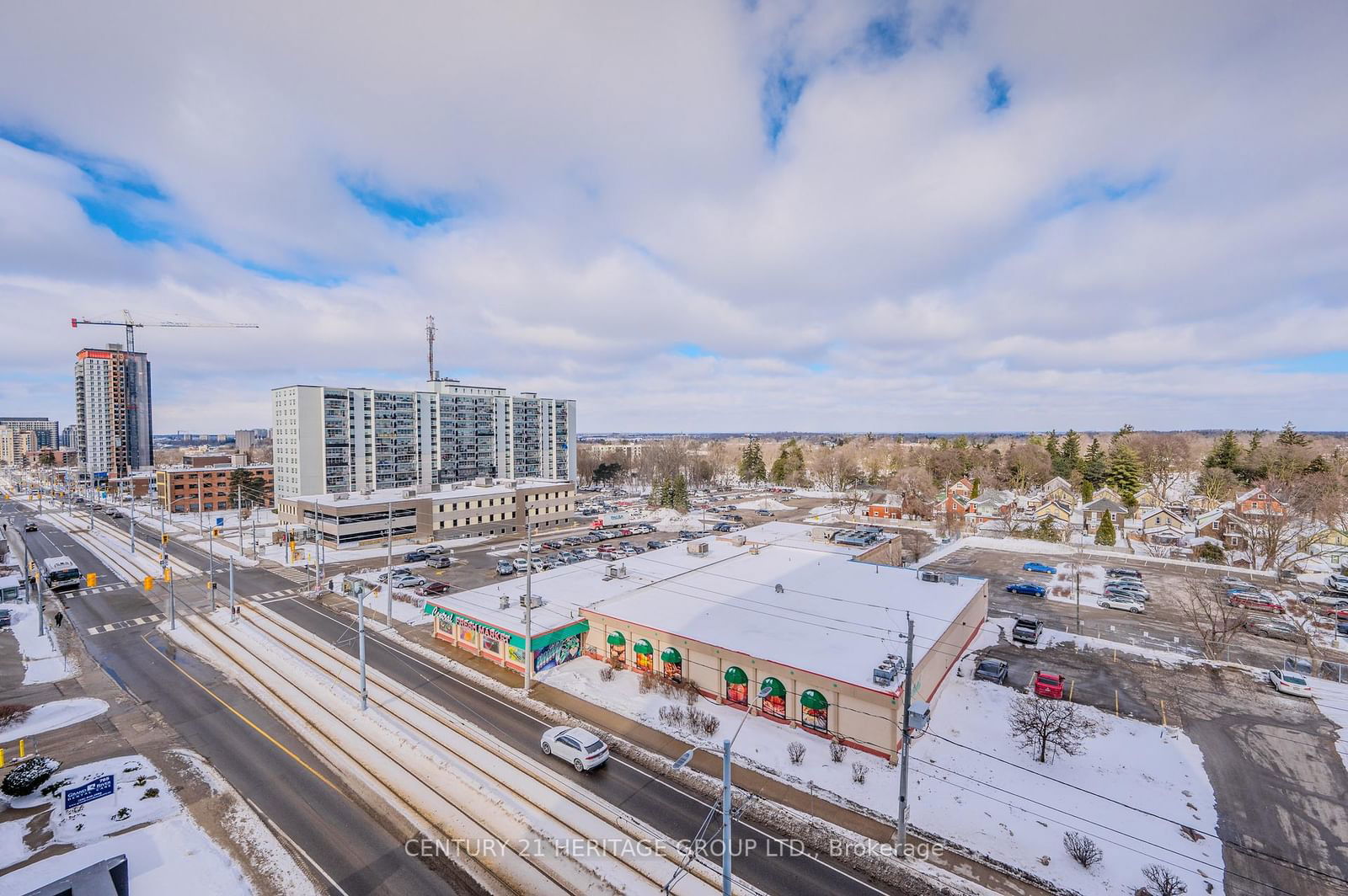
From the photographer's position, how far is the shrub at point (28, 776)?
1694 centimetres

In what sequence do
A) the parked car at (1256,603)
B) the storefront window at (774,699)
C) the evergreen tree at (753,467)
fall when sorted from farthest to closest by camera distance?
the evergreen tree at (753,467) < the parked car at (1256,603) < the storefront window at (774,699)

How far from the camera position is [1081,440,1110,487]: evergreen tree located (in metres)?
92.6

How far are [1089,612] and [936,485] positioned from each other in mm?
80200

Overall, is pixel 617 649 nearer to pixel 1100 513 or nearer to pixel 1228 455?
pixel 1100 513

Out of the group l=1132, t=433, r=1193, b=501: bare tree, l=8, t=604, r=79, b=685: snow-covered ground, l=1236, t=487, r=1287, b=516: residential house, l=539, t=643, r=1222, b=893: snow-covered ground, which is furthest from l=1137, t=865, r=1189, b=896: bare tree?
l=1132, t=433, r=1193, b=501: bare tree

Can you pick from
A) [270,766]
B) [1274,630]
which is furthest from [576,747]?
[1274,630]

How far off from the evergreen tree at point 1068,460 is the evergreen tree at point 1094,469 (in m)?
2.28

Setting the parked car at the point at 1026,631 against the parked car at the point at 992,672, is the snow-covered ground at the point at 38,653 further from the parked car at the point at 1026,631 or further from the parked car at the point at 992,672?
the parked car at the point at 1026,631

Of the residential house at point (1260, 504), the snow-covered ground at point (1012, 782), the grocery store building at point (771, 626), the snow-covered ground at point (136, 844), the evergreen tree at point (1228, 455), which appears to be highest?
the evergreen tree at point (1228, 455)

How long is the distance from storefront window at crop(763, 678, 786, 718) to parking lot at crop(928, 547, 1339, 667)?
83.2ft

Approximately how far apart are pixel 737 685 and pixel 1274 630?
39.5 meters

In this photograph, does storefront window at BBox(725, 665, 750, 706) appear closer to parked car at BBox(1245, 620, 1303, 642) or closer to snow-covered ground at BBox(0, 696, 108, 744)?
snow-covered ground at BBox(0, 696, 108, 744)

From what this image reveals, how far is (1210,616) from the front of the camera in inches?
1179

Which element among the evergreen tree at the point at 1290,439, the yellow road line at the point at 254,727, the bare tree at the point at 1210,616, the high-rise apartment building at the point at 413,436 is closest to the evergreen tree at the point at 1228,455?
the evergreen tree at the point at 1290,439
